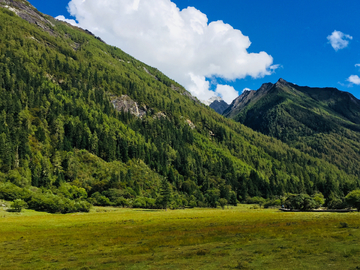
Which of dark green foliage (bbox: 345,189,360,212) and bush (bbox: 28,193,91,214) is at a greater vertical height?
bush (bbox: 28,193,91,214)

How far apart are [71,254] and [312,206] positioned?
129250 millimetres

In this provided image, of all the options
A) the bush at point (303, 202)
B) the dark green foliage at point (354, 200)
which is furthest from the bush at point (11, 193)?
the dark green foliage at point (354, 200)

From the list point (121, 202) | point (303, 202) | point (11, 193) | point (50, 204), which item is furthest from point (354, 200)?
point (11, 193)

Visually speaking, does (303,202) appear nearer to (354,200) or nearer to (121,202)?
(354,200)

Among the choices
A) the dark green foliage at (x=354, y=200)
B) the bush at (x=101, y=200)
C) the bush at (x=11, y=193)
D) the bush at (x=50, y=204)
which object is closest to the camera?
the bush at (x=50, y=204)

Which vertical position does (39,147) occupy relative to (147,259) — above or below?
above

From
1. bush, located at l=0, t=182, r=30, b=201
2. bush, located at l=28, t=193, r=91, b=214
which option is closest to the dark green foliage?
bush, located at l=28, t=193, r=91, b=214

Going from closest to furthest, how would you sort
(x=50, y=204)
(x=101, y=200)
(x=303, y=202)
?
1. (x=50, y=204)
2. (x=303, y=202)
3. (x=101, y=200)

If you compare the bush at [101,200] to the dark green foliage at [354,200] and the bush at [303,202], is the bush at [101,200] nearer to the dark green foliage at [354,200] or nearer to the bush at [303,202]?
the bush at [303,202]

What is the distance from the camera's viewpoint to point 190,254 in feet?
89.9

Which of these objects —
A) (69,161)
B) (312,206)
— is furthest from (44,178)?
(312,206)

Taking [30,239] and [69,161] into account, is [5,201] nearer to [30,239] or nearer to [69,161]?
[69,161]

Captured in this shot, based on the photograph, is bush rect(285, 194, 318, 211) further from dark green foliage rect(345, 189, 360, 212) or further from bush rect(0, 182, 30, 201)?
bush rect(0, 182, 30, 201)

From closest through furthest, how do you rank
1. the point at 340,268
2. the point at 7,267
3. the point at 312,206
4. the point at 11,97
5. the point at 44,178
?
1. the point at 340,268
2. the point at 7,267
3. the point at 312,206
4. the point at 44,178
5. the point at 11,97
